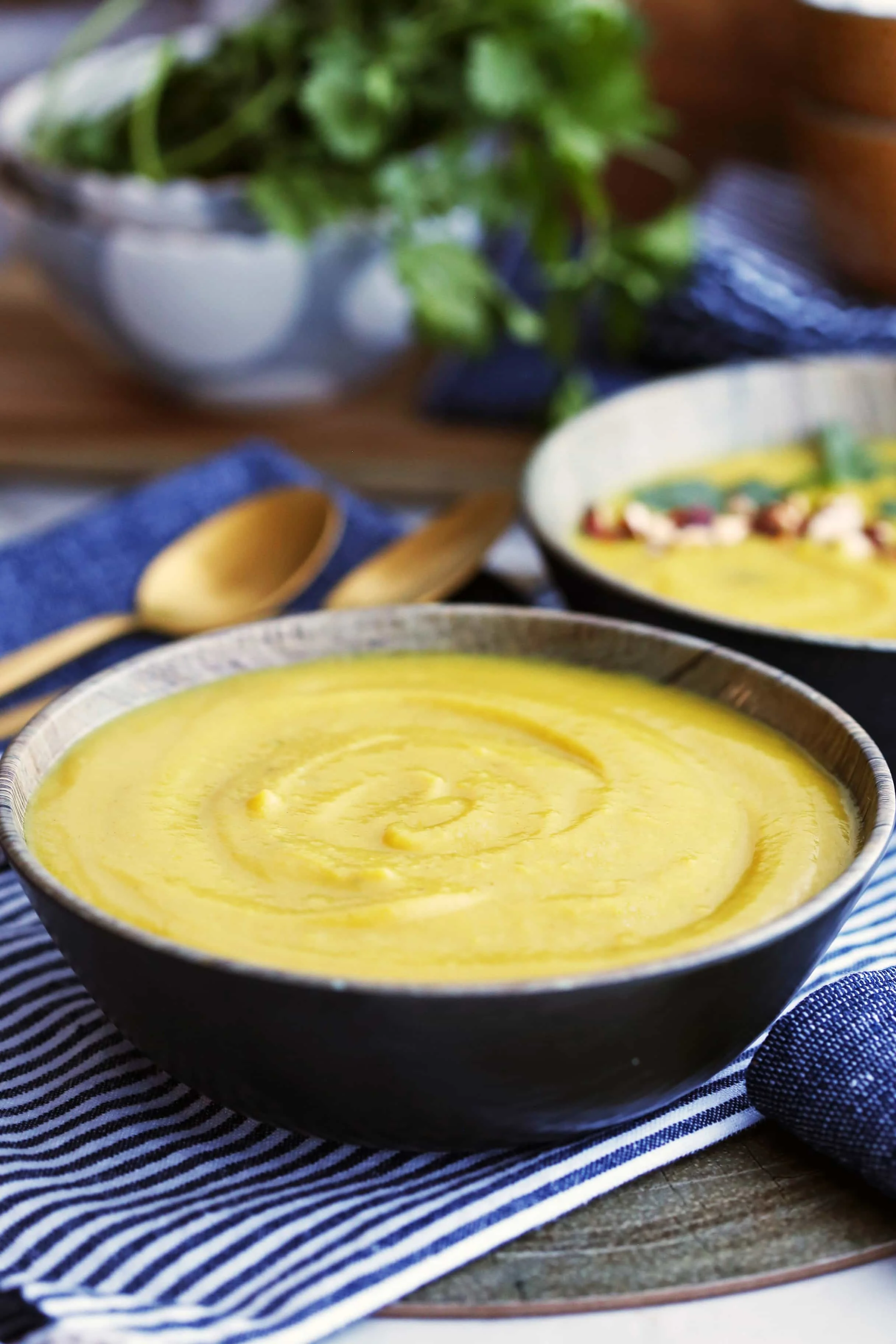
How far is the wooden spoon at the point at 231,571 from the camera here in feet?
4.83

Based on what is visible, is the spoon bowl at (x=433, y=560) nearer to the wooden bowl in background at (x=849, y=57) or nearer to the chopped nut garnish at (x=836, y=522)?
the chopped nut garnish at (x=836, y=522)

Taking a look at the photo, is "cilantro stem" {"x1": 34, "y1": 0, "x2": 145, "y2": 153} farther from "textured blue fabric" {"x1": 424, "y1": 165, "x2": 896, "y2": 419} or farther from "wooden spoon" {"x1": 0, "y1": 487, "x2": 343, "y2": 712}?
"wooden spoon" {"x1": 0, "y1": 487, "x2": 343, "y2": 712}

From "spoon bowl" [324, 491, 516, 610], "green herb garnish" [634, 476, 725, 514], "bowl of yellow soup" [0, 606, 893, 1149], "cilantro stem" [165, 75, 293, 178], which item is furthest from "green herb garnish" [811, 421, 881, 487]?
"cilantro stem" [165, 75, 293, 178]

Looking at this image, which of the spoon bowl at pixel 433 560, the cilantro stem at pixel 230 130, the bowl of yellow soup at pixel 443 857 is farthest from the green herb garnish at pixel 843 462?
the cilantro stem at pixel 230 130

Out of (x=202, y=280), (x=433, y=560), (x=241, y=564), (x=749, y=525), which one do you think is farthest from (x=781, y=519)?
(x=202, y=280)

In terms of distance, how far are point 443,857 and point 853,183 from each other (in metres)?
1.30

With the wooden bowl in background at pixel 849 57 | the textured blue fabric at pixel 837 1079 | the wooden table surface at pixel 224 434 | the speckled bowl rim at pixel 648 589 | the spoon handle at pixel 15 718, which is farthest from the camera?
the wooden table surface at pixel 224 434

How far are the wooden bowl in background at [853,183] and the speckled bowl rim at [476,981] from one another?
95cm

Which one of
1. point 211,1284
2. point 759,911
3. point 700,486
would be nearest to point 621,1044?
point 759,911

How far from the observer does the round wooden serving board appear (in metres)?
0.80

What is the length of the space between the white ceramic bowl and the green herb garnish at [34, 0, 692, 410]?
0.14ft

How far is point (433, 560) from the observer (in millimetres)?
1538

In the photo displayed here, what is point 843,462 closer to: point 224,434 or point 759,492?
point 759,492

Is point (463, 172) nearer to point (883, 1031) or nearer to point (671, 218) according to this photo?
point (671, 218)
